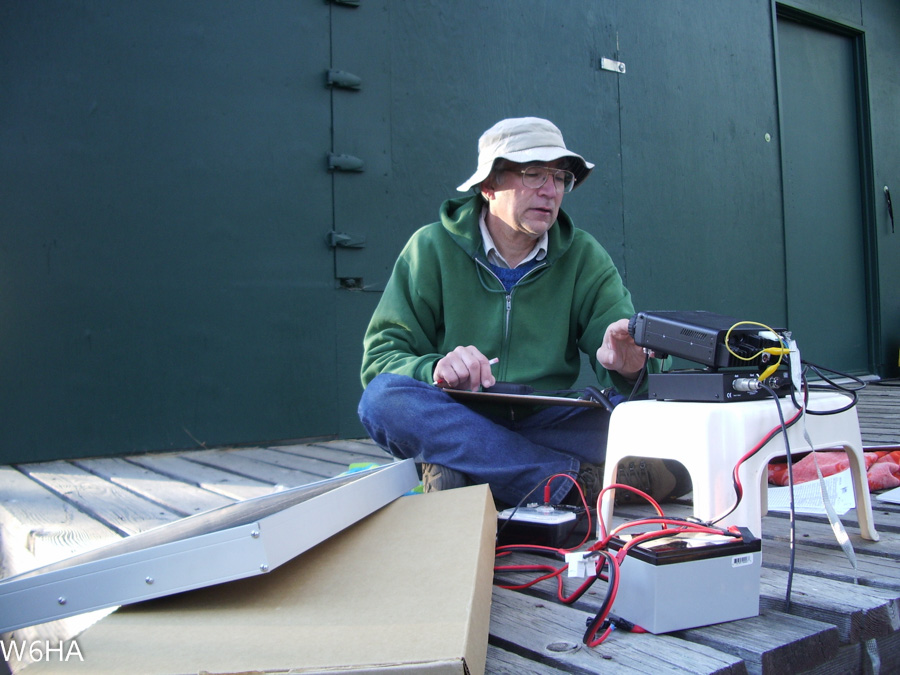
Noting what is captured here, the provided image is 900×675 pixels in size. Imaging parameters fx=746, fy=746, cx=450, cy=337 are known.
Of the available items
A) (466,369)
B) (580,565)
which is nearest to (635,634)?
(580,565)

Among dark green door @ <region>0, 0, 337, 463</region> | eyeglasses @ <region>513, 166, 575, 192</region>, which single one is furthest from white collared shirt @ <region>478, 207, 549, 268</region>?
dark green door @ <region>0, 0, 337, 463</region>

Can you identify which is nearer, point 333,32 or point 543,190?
point 543,190

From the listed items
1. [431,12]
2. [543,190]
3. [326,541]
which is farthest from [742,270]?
[326,541]

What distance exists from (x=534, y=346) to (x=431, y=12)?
2.07 meters

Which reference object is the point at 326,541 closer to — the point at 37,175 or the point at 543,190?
the point at 543,190

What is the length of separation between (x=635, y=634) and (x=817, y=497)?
36.0 inches

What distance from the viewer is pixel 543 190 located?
6.05 feet

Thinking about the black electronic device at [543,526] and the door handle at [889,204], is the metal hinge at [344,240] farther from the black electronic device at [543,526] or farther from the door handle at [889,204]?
the door handle at [889,204]

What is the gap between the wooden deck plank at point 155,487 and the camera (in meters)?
1.87

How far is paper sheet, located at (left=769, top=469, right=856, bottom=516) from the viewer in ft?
5.01

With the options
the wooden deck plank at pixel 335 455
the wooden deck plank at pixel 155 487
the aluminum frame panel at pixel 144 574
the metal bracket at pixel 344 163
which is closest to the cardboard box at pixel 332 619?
the aluminum frame panel at pixel 144 574

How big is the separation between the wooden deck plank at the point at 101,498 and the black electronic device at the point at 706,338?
113 centimetres

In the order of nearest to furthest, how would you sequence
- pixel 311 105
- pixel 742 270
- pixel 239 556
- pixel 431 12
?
pixel 239 556
pixel 311 105
pixel 431 12
pixel 742 270

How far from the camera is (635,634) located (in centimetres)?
89
